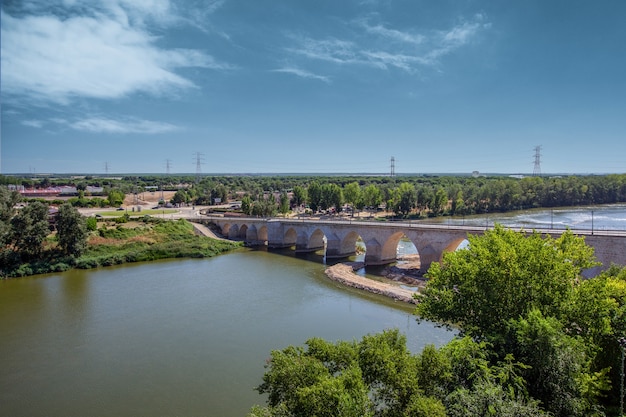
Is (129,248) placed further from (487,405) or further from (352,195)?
(487,405)

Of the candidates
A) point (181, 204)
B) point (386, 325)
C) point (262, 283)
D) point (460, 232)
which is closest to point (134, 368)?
point (386, 325)

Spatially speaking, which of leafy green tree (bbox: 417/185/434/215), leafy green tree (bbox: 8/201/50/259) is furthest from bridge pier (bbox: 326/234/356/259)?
leafy green tree (bbox: 417/185/434/215)

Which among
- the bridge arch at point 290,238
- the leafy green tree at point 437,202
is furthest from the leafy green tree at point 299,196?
the bridge arch at point 290,238

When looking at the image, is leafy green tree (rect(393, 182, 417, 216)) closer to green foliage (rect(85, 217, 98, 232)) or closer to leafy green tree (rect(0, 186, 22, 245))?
green foliage (rect(85, 217, 98, 232))

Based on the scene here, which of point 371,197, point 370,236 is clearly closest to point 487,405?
point 370,236

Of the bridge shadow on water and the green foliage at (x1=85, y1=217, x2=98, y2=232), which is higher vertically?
the green foliage at (x1=85, y1=217, x2=98, y2=232)

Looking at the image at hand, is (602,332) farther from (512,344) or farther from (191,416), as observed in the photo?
(191,416)
